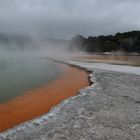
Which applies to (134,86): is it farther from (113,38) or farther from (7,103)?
(113,38)

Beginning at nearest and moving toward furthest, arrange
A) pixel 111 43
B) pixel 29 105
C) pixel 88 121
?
pixel 88 121 < pixel 29 105 < pixel 111 43

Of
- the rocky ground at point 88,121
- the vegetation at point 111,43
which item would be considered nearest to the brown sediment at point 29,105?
the rocky ground at point 88,121

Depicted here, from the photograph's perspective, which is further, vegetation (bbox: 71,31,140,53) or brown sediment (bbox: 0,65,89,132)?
vegetation (bbox: 71,31,140,53)

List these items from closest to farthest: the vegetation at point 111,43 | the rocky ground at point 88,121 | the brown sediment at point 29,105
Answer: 1. the rocky ground at point 88,121
2. the brown sediment at point 29,105
3. the vegetation at point 111,43

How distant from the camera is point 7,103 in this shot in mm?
10641

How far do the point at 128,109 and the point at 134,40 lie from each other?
79.8m

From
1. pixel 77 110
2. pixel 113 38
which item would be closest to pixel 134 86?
pixel 77 110

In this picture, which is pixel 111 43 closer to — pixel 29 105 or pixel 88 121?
pixel 29 105

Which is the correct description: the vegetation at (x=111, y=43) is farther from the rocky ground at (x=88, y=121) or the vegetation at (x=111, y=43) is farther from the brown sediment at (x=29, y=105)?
the rocky ground at (x=88, y=121)

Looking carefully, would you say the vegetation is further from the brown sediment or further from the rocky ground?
the rocky ground

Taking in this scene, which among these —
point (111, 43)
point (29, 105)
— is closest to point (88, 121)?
point (29, 105)

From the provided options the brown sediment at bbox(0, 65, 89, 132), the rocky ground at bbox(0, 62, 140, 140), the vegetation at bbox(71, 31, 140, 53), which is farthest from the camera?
the vegetation at bbox(71, 31, 140, 53)

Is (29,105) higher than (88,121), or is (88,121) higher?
(88,121)

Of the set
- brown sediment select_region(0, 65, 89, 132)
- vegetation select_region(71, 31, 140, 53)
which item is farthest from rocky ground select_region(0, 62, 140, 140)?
vegetation select_region(71, 31, 140, 53)
